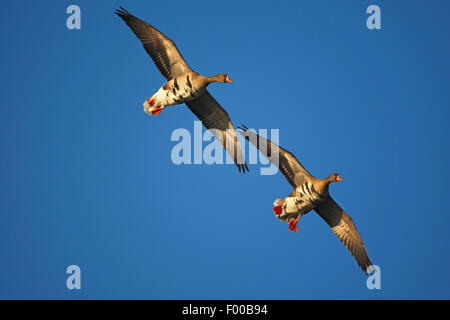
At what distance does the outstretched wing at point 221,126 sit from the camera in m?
16.6

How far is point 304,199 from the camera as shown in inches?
616

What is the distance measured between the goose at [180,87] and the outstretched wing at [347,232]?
92.6 inches

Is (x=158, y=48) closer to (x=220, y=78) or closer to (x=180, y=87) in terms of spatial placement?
(x=180, y=87)

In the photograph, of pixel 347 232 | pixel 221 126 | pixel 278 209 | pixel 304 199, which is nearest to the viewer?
pixel 304 199

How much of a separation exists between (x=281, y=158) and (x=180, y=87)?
9.47 ft

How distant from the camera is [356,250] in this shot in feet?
53.9

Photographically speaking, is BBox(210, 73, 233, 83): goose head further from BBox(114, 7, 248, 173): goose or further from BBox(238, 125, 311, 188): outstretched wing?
BBox(238, 125, 311, 188): outstretched wing

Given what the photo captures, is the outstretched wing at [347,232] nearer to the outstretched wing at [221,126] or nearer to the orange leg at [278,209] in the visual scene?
the orange leg at [278,209]

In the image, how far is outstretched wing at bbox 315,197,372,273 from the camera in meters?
16.3

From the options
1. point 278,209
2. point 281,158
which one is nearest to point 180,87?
point 281,158

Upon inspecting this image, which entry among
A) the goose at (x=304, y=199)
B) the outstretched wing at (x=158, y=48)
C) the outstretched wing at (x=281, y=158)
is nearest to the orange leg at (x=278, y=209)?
the goose at (x=304, y=199)

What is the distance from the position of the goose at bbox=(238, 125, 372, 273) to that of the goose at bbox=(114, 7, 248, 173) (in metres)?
0.96
